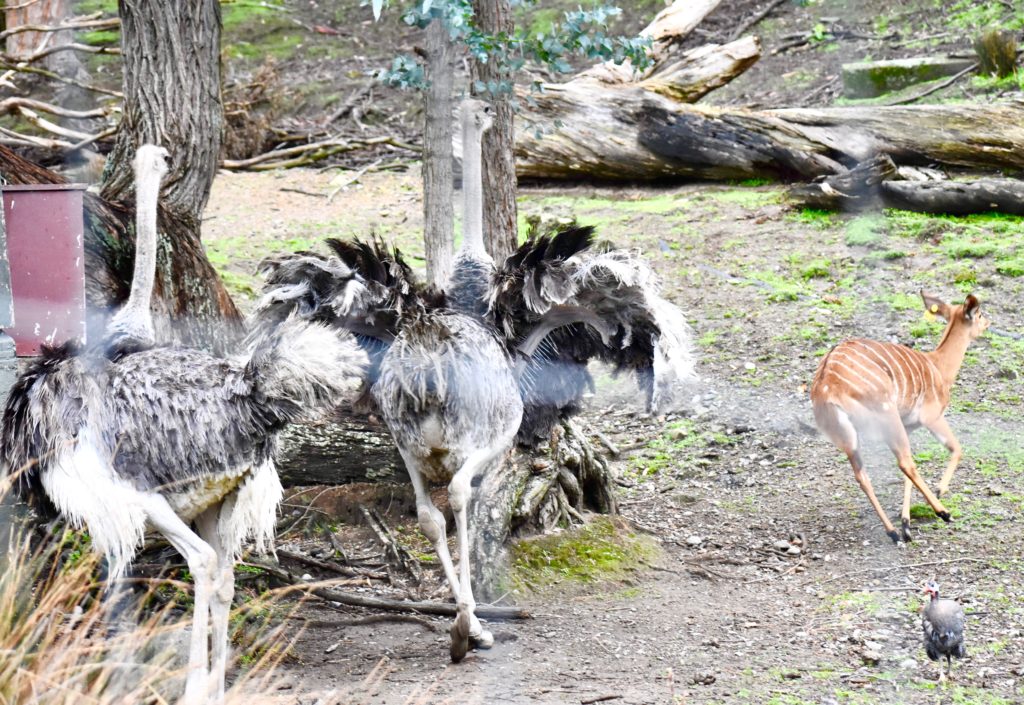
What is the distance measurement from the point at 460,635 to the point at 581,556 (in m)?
1.13

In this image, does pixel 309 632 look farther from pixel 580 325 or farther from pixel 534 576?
pixel 580 325

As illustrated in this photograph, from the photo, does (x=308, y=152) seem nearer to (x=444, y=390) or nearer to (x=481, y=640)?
(x=444, y=390)

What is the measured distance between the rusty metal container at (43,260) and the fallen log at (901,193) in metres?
5.51

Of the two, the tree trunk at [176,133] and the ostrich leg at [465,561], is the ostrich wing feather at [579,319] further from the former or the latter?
the tree trunk at [176,133]

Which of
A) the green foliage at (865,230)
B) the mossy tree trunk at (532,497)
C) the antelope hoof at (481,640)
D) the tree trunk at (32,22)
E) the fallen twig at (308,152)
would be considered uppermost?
the tree trunk at (32,22)

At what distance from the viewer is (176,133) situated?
5449 millimetres

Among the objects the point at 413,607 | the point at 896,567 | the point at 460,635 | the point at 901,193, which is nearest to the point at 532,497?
the point at 413,607

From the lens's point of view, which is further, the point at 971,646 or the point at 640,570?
the point at 640,570

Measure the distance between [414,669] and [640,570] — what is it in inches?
53.3

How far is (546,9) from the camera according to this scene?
13344mm

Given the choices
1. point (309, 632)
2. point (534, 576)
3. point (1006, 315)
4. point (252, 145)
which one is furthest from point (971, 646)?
point (252, 145)

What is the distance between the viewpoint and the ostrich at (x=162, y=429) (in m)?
4.02

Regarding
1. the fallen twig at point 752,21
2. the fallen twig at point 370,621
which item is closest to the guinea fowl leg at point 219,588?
the fallen twig at point 370,621

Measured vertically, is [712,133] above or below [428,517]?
above
